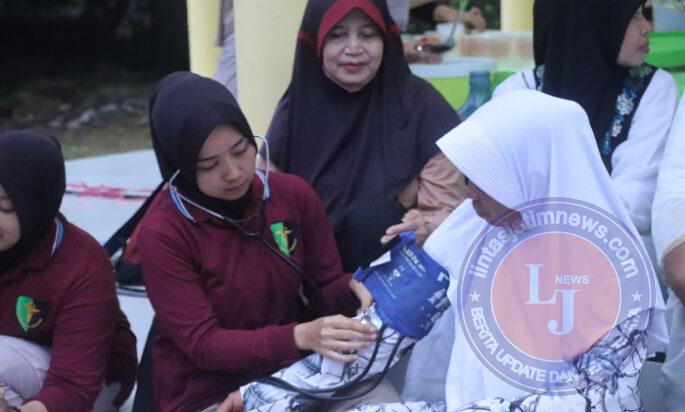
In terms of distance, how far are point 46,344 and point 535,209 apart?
5.05 ft

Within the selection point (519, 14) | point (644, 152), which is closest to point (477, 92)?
point (644, 152)

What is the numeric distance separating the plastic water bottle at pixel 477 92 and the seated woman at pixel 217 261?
1315 mm

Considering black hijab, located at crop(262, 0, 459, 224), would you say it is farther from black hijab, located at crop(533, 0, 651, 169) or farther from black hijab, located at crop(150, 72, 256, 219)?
black hijab, located at crop(150, 72, 256, 219)

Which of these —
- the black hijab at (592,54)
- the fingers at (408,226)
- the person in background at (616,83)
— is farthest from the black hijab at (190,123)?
the black hijab at (592,54)

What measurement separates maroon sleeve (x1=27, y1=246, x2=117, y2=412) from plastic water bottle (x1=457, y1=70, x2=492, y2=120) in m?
1.69

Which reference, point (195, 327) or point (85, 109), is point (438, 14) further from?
point (85, 109)

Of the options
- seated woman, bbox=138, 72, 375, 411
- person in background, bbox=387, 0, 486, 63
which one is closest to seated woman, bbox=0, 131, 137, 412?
seated woman, bbox=138, 72, 375, 411

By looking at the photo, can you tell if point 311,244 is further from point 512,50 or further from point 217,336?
point 512,50

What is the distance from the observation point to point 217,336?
268cm

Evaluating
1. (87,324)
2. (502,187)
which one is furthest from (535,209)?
(87,324)

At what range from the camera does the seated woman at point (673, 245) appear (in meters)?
2.52

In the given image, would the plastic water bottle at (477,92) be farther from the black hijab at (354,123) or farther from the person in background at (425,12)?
the black hijab at (354,123)

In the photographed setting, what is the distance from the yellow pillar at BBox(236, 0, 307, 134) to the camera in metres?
3.96

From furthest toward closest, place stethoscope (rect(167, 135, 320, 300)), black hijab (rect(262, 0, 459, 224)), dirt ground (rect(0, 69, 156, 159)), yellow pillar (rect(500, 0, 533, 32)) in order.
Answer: dirt ground (rect(0, 69, 156, 159))
yellow pillar (rect(500, 0, 533, 32))
black hijab (rect(262, 0, 459, 224))
stethoscope (rect(167, 135, 320, 300))
